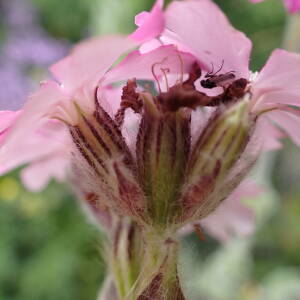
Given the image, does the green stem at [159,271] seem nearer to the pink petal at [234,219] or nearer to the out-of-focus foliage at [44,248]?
the pink petal at [234,219]

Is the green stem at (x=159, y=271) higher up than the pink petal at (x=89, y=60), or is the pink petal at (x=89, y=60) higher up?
the pink petal at (x=89, y=60)

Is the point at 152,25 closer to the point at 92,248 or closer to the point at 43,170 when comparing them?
the point at 43,170

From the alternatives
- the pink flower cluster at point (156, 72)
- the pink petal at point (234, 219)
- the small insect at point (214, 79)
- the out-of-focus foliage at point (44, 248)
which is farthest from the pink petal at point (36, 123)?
the out-of-focus foliage at point (44, 248)

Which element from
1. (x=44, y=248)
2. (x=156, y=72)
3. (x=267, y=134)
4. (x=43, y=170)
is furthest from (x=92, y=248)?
(x=156, y=72)

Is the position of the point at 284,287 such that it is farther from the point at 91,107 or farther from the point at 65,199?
the point at 91,107

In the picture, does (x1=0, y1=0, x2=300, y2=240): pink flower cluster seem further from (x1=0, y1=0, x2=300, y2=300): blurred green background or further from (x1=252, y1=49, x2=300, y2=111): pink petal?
(x1=0, y1=0, x2=300, y2=300): blurred green background

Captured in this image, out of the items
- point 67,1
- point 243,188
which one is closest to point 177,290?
point 243,188
